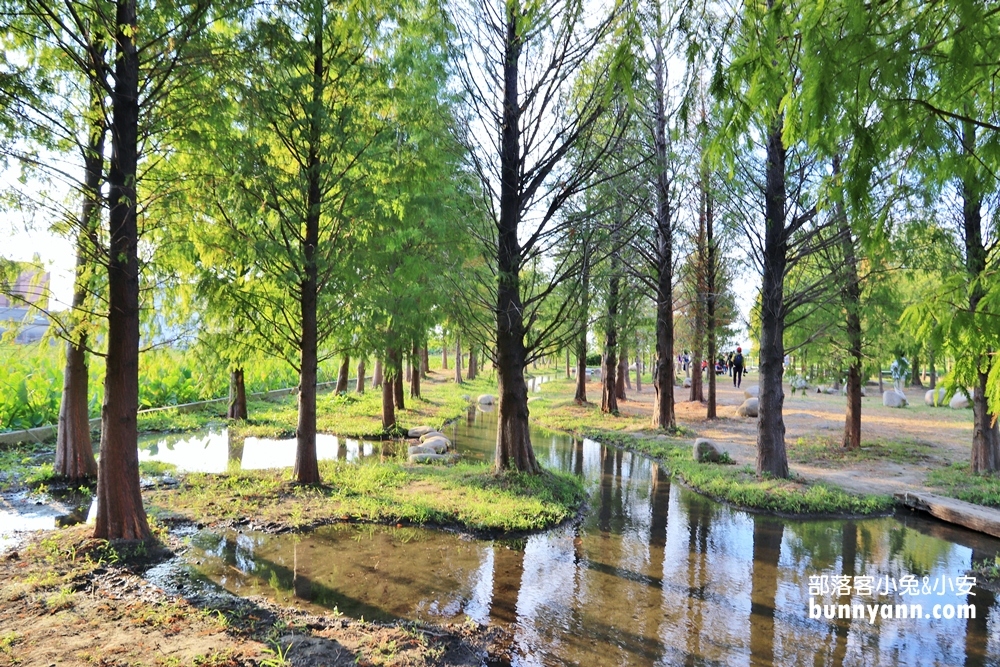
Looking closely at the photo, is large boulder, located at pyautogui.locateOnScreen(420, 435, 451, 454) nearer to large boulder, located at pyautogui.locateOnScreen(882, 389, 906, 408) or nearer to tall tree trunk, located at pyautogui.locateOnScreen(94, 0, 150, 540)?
tall tree trunk, located at pyautogui.locateOnScreen(94, 0, 150, 540)

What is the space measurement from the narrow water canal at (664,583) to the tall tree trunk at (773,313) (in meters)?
1.90

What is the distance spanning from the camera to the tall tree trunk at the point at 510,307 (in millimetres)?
9195

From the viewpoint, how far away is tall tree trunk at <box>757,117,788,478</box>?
32.9 feet

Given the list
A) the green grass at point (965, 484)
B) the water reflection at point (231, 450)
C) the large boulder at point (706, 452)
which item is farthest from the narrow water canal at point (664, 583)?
the water reflection at point (231, 450)

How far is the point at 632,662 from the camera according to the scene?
4.28 meters

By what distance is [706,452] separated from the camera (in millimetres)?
12055

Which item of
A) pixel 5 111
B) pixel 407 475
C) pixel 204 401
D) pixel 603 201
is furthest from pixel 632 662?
pixel 204 401

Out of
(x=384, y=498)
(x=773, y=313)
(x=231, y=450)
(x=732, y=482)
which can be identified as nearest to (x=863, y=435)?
(x=773, y=313)

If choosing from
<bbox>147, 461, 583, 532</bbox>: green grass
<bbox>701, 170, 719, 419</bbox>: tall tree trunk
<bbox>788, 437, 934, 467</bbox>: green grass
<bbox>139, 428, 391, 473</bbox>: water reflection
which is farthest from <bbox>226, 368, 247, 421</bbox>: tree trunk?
<bbox>788, 437, 934, 467</bbox>: green grass

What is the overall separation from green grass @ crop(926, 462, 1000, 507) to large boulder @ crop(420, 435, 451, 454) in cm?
941

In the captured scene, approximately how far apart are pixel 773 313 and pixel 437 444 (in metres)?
7.51

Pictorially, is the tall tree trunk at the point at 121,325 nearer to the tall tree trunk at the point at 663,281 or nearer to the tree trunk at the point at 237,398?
the tree trunk at the point at 237,398

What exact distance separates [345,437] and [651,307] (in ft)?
42.2

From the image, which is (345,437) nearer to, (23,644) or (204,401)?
(204,401)
